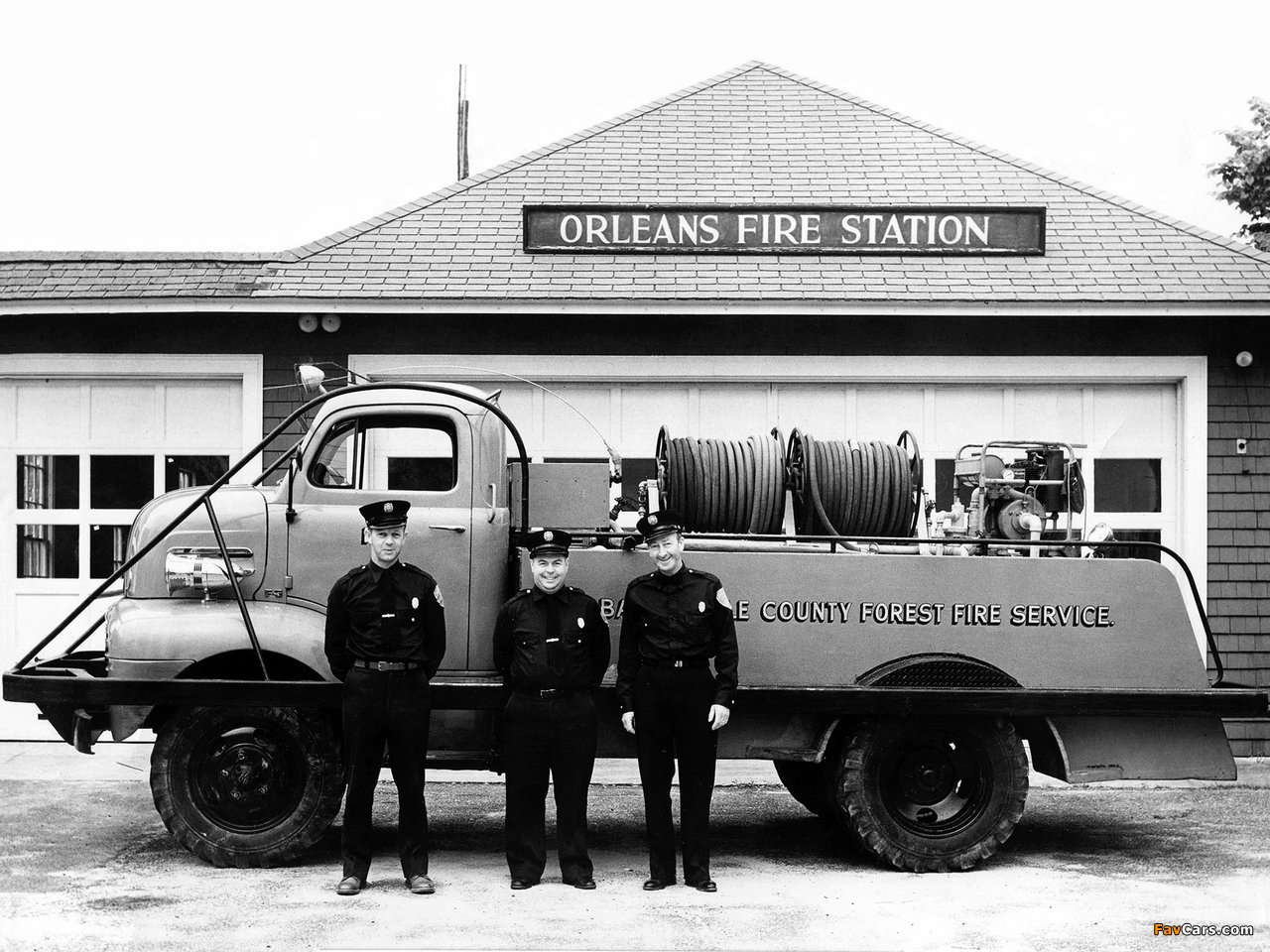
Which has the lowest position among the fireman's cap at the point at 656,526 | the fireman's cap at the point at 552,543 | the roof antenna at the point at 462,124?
the fireman's cap at the point at 552,543

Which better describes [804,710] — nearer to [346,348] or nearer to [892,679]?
[892,679]

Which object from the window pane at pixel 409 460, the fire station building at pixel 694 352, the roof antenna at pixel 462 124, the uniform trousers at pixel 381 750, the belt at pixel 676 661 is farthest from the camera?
the roof antenna at pixel 462 124

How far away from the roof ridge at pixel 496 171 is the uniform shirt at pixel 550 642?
579 cm

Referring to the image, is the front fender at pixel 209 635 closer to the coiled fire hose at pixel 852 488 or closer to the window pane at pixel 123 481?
the coiled fire hose at pixel 852 488

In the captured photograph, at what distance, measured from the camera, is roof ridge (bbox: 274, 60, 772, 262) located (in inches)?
471

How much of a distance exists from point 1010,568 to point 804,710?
142 centimetres

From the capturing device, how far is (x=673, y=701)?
7.02 m

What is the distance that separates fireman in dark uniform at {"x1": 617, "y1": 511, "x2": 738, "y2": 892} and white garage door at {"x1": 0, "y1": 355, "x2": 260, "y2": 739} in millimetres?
5639

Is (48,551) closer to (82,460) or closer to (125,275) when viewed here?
(82,460)

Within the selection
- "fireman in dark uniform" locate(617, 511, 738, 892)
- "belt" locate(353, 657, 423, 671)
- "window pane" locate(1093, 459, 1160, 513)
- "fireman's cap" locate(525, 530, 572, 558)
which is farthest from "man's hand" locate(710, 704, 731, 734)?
"window pane" locate(1093, 459, 1160, 513)

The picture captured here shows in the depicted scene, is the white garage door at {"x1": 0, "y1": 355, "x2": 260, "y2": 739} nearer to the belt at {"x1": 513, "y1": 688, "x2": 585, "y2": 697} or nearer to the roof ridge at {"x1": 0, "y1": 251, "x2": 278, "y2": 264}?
the roof ridge at {"x1": 0, "y1": 251, "x2": 278, "y2": 264}

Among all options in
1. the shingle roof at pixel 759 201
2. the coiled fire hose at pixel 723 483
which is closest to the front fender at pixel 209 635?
the coiled fire hose at pixel 723 483

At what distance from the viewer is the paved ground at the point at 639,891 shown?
604cm

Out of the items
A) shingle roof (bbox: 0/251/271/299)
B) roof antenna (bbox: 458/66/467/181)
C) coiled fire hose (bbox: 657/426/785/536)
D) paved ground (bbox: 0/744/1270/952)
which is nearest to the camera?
paved ground (bbox: 0/744/1270/952)
